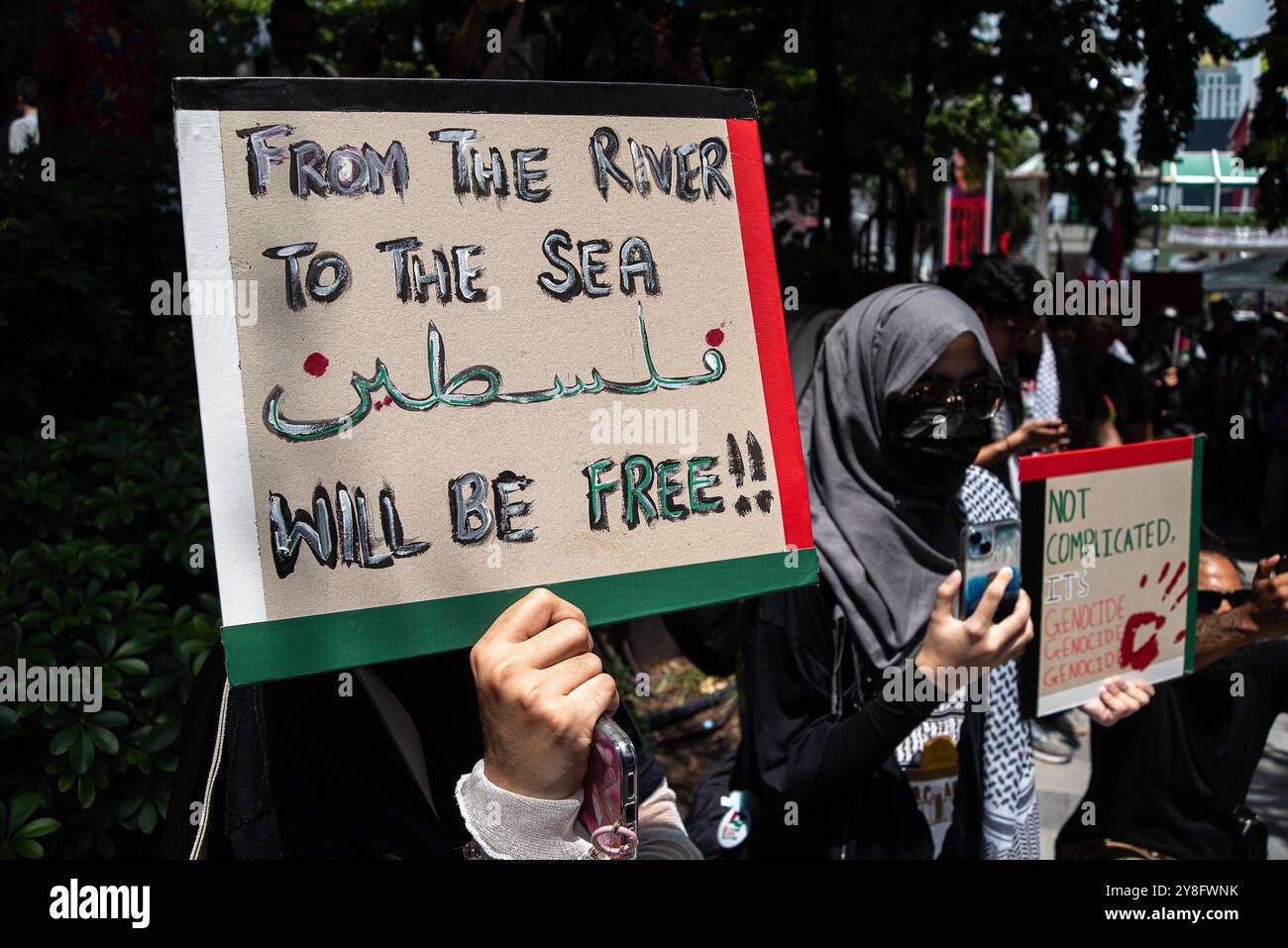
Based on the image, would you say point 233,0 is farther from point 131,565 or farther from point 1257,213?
point 131,565

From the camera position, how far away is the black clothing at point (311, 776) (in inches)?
55.0

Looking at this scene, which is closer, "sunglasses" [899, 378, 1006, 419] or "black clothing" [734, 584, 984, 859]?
"black clothing" [734, 584, 984, 859]

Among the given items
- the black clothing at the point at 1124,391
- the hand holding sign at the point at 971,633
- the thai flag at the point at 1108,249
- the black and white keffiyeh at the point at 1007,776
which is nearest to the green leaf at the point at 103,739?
the hand holding sign at the point at 971,633

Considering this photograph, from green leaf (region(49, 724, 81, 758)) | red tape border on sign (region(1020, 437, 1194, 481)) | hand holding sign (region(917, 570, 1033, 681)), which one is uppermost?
red tape border on sign (region(1020, 437, 1194, 481))

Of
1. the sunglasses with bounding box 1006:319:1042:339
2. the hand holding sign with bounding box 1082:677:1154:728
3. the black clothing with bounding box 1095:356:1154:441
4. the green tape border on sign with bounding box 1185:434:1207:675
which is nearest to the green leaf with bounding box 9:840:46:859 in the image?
the hand holding sign with bounding box 1082:677:1154:728

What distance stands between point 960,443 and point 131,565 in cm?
185

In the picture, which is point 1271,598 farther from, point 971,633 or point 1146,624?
point 971,633

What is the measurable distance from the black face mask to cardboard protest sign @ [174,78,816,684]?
771 millimetres

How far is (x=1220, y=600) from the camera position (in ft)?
9.05

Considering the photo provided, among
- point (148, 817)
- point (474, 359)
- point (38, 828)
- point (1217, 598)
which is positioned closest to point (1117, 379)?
point (1217, 598)

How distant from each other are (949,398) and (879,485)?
24 centimetres

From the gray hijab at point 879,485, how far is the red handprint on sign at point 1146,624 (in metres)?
0.44

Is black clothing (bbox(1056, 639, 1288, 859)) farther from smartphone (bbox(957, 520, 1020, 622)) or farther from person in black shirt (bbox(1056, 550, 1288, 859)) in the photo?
smartphone (bbox(957, 520, 1020, 622))

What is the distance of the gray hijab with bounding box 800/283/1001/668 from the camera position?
2.17 metres
